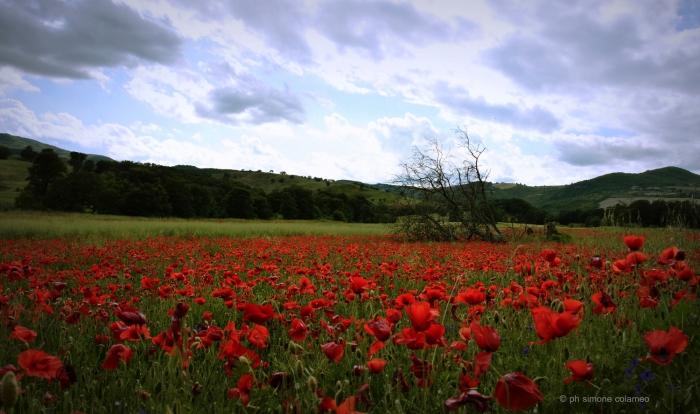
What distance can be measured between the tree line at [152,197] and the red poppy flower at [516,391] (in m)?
16.8

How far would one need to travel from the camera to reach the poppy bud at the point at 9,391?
0.83 m

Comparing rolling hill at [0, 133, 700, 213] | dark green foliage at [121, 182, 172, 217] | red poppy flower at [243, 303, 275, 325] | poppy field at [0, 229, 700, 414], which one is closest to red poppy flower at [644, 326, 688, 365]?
poppy field at [0, 229, 700, 414]

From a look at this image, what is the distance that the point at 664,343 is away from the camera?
117 centimetres

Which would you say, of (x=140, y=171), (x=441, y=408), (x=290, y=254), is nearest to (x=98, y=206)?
(x=140, y=171)

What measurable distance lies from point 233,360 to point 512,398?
50.9 inches

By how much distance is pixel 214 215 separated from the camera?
211 feet

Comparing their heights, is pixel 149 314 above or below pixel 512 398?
below

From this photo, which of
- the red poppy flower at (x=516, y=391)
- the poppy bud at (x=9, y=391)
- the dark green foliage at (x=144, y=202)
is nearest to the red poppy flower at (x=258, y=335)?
the poppy bud at (x=9, y=391)

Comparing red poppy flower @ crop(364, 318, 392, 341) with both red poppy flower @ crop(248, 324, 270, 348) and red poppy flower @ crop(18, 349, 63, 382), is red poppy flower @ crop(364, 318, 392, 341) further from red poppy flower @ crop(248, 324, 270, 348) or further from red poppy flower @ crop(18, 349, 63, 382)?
red poppy flower @ crop(18, 349, 63, 382)

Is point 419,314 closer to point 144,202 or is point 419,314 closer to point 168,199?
point 144,202

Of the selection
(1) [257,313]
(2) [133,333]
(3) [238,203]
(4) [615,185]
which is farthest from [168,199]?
(4) [615,185]

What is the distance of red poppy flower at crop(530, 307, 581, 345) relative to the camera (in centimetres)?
112

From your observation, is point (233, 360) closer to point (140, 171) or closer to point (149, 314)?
point (149, 314)

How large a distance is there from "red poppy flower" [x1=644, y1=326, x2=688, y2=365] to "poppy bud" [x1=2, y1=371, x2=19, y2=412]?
1.78 metres
